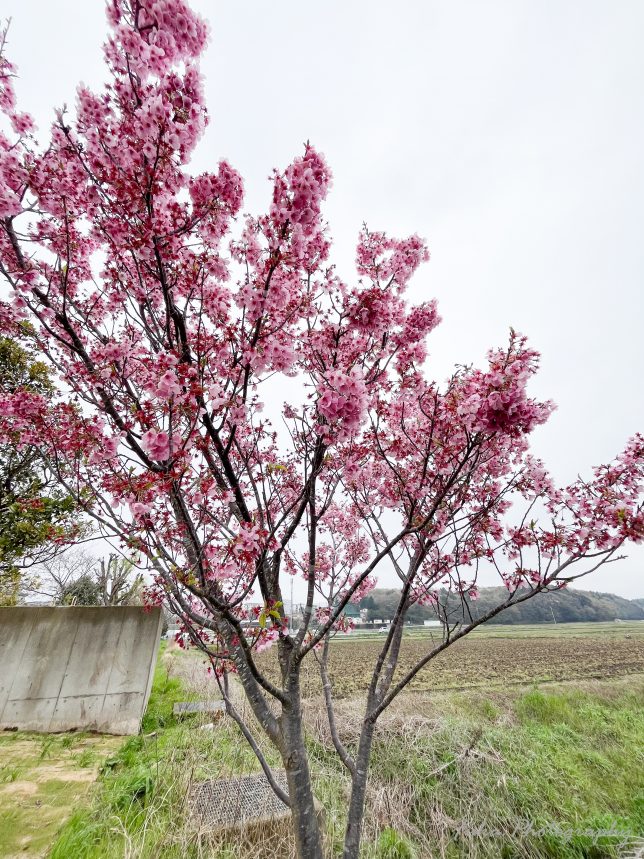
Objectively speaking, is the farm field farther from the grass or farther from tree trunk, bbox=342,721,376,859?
tree trunk, bbox=342,721,376,859

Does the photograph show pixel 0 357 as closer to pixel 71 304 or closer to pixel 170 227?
pixel 71 304

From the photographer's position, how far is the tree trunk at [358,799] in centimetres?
231

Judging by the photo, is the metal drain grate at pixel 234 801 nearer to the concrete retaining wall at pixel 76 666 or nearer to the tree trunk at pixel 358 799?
the tree trunk at pixel 358 799

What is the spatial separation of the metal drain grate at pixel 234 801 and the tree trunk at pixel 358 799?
181 centimetres

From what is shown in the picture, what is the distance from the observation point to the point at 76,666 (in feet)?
21.4

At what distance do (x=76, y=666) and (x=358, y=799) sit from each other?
6.17 m

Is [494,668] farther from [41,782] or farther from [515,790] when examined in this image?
[41,782]

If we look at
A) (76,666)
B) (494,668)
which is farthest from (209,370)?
(494,668)

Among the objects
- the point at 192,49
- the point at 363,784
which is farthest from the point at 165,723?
the point at 192,49

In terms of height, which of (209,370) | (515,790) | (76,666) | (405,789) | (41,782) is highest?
(209,370)

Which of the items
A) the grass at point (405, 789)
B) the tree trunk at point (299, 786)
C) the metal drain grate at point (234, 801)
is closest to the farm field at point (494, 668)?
the grass at point (405, 789)

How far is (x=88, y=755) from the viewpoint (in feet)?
16.5

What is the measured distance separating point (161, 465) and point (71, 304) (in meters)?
1.53

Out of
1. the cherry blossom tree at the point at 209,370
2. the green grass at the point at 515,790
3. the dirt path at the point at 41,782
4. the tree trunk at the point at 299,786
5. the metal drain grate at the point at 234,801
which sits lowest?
the green grass at the point at 515,790
